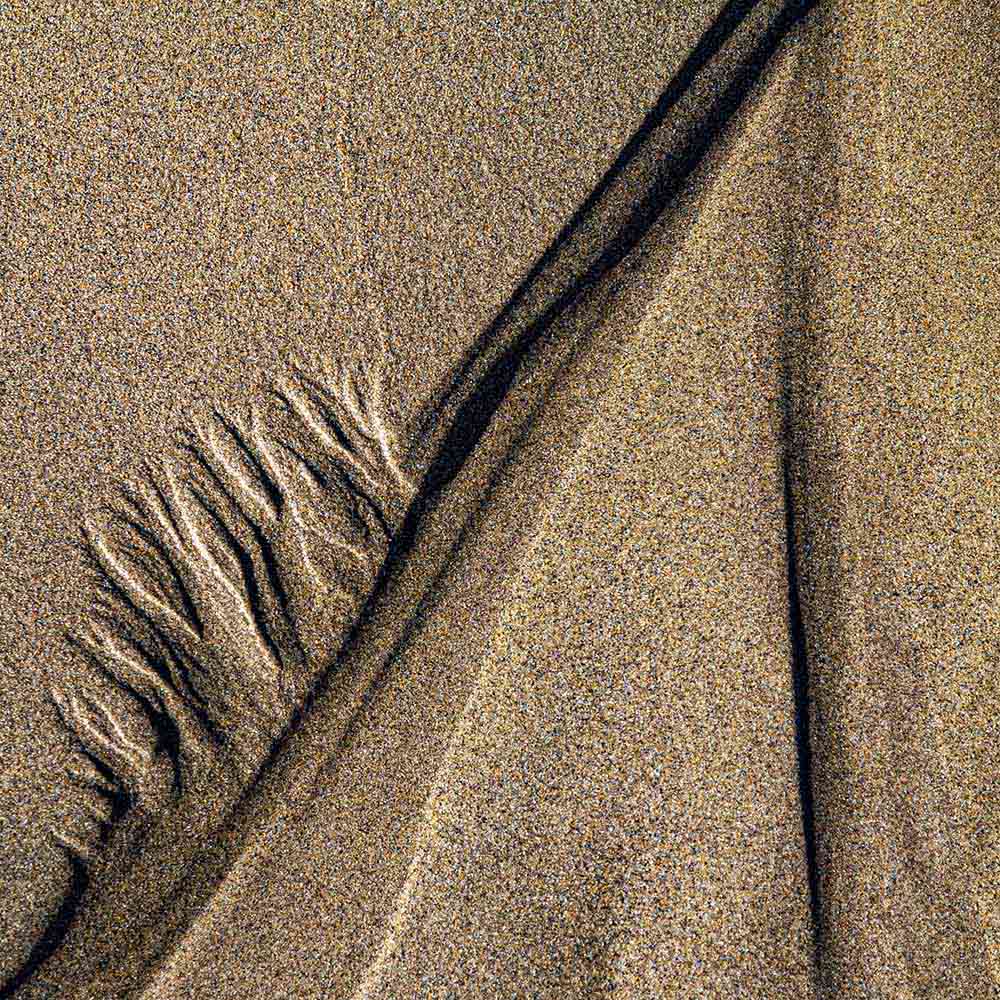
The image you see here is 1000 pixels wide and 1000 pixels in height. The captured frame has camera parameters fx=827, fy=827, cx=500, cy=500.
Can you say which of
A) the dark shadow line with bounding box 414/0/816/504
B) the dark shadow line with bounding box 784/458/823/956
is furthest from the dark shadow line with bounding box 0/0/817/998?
the dark shadow line with bounding box 784/458/823/956

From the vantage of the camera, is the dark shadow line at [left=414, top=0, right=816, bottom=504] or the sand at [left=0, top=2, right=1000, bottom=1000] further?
the dark shadow line at [left=414, top=0, right=816, bottom=504]

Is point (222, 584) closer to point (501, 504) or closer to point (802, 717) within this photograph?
point (501, 504)

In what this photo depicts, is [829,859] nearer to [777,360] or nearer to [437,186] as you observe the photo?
[777,360]

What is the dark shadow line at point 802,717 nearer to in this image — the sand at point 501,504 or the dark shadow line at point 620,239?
the sand at point 501,504

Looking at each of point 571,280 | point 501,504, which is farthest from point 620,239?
point 501,504

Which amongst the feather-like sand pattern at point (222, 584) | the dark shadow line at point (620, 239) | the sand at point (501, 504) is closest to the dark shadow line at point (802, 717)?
the sand at point (501, 504)

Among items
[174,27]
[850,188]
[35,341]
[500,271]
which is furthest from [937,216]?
[35,341]

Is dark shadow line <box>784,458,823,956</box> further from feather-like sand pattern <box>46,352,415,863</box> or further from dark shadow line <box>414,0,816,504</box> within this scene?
feather-like sand pattern <box>46,352,415,863</box>

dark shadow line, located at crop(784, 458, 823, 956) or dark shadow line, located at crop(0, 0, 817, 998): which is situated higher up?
dark shadow line, located at crop(0, 0, 817, 998)
